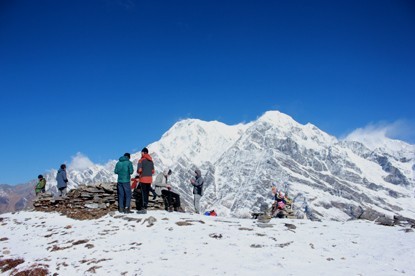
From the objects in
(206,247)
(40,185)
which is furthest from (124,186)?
(40,185)

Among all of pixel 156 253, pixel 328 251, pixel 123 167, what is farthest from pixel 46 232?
pixel 328 251

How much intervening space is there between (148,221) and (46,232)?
6.07m

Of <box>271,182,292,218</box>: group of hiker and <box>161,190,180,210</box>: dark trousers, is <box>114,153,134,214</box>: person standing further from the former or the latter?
<box>271,182,292,218</box>: group of hiker

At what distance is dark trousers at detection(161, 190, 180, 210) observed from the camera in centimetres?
2602

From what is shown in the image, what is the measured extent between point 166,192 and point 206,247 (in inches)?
453

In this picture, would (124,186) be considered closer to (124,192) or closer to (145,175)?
(124,192)

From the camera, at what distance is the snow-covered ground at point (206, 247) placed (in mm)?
12867

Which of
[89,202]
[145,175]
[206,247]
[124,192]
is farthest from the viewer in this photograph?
[89,202]

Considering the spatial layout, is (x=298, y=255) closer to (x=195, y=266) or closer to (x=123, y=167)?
(x=195, y=266)

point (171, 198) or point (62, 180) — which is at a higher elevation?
point (62, 180)

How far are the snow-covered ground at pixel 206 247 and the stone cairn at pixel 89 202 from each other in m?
2.68

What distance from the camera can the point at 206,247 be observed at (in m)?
14.9

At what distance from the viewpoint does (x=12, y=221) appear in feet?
82.6

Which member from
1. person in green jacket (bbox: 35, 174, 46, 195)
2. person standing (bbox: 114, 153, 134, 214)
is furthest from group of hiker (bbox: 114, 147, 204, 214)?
person in green jacket (bbox: 35, 174, 46, 195)
